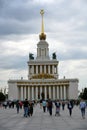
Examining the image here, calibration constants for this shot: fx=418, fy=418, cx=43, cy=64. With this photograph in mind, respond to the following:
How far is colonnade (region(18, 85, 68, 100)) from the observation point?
469 feet

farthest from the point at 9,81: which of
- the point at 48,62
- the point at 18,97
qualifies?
the point at 48,62

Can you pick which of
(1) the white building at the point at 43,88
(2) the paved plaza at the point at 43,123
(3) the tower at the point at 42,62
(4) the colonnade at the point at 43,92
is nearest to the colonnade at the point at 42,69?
(3) the tower at the point at 42,62

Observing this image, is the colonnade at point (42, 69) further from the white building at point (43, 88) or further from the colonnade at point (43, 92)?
the colonnade at point (43, 92)

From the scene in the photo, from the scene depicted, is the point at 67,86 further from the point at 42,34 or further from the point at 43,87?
the point at 42,34

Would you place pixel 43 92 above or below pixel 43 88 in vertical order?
below

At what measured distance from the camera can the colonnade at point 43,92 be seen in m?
143

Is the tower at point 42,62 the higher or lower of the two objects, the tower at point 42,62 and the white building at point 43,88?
the higher

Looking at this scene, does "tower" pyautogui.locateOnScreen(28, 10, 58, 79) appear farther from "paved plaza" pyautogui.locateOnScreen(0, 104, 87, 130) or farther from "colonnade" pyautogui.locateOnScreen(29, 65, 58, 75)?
"paved plaza" pyautogui.locateOnScreen(0, 104, 87, 130)

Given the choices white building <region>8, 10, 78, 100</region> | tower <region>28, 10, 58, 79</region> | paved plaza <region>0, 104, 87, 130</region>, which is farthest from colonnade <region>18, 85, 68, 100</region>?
paved plaza <region>0, 104, 87, 130</region>

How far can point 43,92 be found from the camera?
142500 millimetres

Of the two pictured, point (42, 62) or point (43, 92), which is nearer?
point (43, 92)

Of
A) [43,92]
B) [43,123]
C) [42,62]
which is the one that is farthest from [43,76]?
[43,123]

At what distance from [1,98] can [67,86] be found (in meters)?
30.4

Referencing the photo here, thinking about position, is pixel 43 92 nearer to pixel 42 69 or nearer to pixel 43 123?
pixel 42 69
